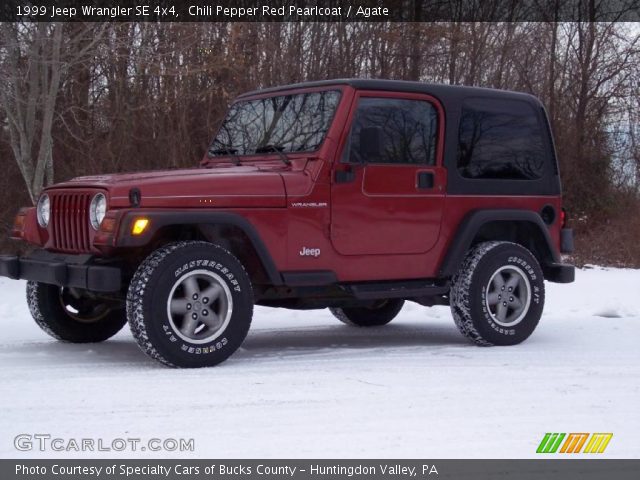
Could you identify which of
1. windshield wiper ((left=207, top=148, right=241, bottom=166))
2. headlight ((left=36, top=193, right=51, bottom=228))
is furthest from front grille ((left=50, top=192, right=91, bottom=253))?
windshield wiper ((left=207, top=148, right=241, bottom=166))

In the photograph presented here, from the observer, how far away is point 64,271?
21.0ft

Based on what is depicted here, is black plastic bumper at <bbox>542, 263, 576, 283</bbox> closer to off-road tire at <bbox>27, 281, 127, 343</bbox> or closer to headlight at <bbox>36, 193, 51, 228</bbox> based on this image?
off-road tire at <bbox>27, 281, 127, 343</bbox>

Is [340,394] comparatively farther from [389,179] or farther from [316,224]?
[389,179]

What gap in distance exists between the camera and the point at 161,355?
20.5ft

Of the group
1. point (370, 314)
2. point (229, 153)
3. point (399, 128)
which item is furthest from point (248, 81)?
point (399, 128)

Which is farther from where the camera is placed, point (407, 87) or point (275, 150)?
point (407, 87)

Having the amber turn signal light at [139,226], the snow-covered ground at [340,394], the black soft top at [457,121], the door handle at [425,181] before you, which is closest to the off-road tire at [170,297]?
the snow-covered ground at [340,394]

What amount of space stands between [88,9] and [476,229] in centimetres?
745

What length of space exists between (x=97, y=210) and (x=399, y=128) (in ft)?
7.81

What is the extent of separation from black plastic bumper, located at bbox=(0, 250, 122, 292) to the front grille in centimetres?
8

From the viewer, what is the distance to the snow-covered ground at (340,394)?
4.59 m

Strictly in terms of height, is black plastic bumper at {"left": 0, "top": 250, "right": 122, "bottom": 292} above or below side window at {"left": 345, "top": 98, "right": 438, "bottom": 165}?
below

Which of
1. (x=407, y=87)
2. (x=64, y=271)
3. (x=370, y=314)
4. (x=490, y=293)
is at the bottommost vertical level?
(x=370, y=314)

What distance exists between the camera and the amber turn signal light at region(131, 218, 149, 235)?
Answer: 614 centimetres
